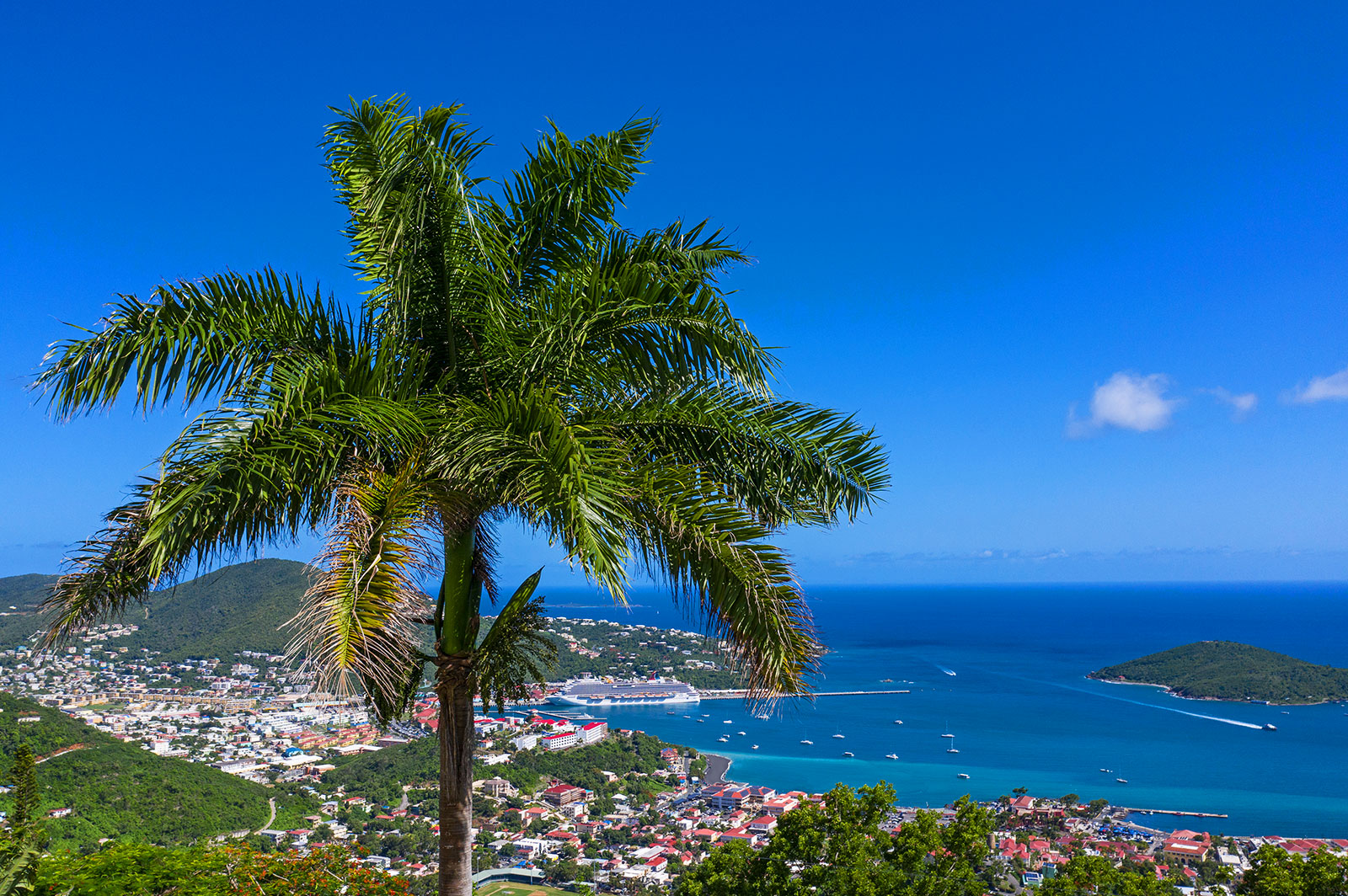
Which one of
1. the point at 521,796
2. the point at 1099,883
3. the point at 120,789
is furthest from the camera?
the point at 521,796

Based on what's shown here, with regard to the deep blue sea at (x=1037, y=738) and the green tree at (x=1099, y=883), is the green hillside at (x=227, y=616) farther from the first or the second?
the green tree at (x=1099, y=883)

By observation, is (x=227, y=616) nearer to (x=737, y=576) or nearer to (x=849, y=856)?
(x=849, y=856)

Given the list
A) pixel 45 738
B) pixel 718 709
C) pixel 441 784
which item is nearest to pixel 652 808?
pixel 45 738

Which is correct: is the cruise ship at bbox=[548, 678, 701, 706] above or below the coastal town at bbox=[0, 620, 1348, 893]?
below

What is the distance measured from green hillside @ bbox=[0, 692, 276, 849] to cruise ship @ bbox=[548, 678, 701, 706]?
2443 centimetres

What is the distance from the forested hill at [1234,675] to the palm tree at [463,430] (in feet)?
191

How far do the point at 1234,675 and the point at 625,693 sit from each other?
129ft

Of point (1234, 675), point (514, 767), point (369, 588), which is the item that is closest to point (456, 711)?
point (369, 588)

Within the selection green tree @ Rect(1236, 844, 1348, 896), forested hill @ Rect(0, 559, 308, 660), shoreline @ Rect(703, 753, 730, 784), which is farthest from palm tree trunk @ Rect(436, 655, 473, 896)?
forested hill @ Rect(0, 559, 308, 660)

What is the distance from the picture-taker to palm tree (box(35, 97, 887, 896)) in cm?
236

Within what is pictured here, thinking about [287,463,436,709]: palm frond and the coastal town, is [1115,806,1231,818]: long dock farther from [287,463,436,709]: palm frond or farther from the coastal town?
[287,463,436,709]: palm frond

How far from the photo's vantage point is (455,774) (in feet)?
10.1

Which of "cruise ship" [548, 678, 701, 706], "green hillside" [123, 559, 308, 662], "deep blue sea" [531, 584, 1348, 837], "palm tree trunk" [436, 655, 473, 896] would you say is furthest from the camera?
"cruise ship" [548, 678, 701, 706]

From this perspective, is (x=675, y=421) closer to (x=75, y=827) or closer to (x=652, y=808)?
(x=75, y=827)
